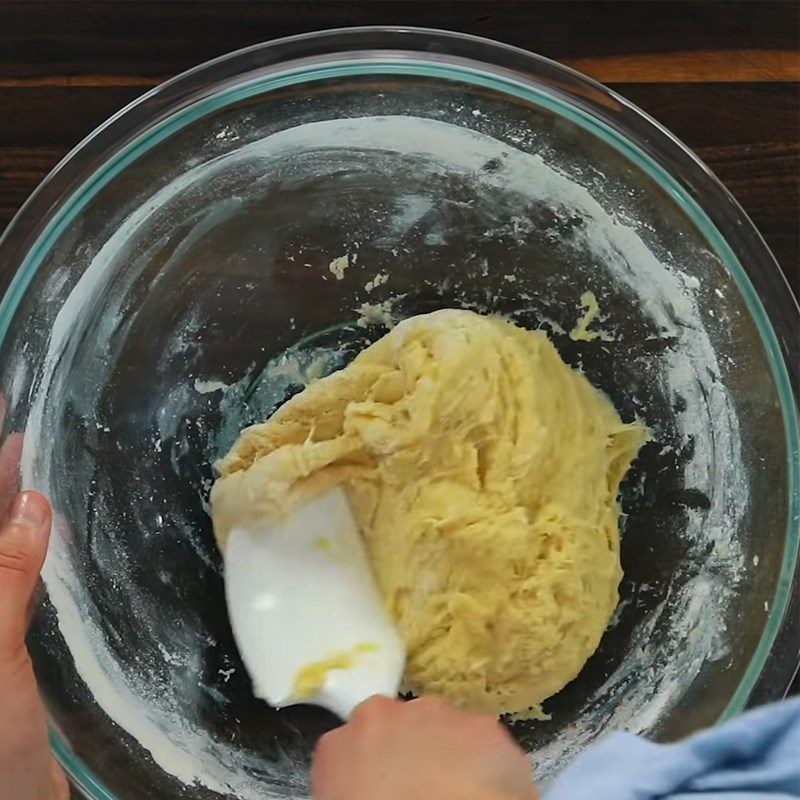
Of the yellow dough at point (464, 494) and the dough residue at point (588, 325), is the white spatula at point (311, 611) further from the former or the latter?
the dough residue at point (588, 325)

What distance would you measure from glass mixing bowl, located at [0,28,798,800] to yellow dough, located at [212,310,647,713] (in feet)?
0.26

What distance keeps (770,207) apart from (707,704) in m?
0.63

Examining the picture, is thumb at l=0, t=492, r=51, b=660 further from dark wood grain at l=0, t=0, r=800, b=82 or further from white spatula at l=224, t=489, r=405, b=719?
dark wood grain at l=0, t=0, r=800, b=82

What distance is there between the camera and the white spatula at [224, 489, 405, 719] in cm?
100

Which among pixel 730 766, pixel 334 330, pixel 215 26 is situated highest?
pixel 215 26

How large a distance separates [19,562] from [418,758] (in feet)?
1.59

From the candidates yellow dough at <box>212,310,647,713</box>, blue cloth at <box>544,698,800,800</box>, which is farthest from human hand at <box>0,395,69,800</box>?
blue cloth at <box>544,698,800,800</box>

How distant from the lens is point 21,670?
35.9 inches

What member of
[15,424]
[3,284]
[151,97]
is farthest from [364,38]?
[15,424]

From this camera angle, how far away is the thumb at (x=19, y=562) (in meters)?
0.91

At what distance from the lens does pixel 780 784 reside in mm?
620

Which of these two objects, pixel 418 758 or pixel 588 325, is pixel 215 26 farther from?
pixel 418 758

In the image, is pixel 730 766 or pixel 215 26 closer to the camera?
pixel 730 766

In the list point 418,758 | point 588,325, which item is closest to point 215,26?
point 588,325
